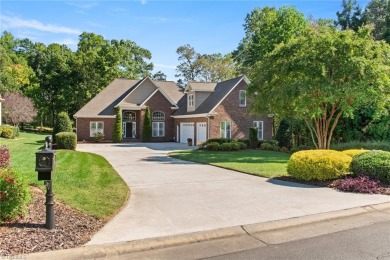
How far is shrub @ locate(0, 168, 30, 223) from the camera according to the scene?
17.7 ft

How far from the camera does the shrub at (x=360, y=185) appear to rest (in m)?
8.96

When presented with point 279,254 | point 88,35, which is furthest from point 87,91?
point 279,254

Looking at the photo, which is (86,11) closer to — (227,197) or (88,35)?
(227,197)

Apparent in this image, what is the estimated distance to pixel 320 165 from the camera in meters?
10.1

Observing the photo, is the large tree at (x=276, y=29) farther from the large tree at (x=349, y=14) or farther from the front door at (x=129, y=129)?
the front door at (x=129, y=129)

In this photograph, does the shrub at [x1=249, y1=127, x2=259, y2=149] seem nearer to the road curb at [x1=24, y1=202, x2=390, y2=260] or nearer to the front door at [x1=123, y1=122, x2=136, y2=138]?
the front door at [x1=123, y1=122, x2=136, y2=138]

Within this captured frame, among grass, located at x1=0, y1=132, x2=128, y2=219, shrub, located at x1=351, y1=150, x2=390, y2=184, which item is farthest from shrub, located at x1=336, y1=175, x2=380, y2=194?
grass, located at x1=0, y1=132, x2=128, y2=219

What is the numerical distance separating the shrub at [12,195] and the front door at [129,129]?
30.0m

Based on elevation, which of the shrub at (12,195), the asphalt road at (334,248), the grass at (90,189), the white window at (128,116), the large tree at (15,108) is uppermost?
the large tree at (15,108)

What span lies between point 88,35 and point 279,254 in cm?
5635

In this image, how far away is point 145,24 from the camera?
10.8 meters

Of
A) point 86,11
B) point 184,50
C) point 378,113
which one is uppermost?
point 184,50

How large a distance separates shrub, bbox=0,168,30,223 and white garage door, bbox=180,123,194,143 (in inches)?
1042

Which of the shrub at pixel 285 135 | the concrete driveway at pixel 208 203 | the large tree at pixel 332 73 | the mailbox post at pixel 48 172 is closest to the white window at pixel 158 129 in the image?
the shrub at pixel 285 135
